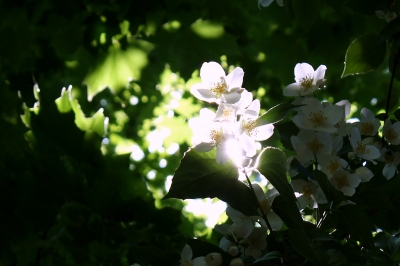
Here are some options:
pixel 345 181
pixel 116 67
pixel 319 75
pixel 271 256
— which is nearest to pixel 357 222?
pixel 345 181

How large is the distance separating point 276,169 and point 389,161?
279mm

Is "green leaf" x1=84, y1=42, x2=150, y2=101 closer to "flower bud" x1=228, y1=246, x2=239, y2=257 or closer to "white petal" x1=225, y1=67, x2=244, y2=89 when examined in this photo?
"white petal" x1=225, y1=67, x2=244, y2=89

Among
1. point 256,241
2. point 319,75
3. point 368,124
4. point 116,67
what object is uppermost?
point 116,67

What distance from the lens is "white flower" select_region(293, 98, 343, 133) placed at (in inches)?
28.5

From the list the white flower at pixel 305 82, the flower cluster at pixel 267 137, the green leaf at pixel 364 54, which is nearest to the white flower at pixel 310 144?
the flower cluster at pixel 267 137

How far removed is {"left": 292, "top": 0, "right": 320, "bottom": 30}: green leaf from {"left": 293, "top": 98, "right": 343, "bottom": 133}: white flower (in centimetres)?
16

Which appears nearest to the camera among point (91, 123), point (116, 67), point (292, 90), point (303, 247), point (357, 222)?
point (303, 247)

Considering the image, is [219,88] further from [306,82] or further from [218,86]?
[306,82]

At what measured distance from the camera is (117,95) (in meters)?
2.35

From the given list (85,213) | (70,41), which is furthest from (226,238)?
(70,41)

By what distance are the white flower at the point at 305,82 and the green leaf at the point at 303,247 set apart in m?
0.29

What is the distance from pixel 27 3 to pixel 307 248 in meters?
1.78

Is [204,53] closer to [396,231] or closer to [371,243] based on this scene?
[396,231]

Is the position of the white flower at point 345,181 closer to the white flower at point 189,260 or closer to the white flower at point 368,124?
the white flower at point 368,124
